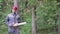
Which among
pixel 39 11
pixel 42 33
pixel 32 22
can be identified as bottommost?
pixel 42 33

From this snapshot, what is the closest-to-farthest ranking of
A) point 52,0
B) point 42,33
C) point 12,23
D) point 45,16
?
1. point 12,23
2. point 52,0
3. point 45,16
4. point 42,33

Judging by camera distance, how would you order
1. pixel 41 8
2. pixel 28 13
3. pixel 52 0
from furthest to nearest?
pixel 28 13, pixel 41 8, pixel 52 0

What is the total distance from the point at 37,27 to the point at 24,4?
3204 mm

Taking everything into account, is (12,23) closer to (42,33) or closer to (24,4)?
(24,4)

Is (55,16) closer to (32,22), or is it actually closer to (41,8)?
(41,8)

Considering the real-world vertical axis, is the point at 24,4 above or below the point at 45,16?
above

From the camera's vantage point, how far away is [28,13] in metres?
15.1

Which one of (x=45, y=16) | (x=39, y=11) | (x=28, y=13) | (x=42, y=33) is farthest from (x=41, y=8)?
(x=42, y=33)

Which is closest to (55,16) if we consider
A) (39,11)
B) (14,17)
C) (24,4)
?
(39,11)

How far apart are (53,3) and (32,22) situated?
4443mm

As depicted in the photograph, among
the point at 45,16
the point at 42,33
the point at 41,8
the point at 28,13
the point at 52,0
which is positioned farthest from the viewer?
the point at 42,33

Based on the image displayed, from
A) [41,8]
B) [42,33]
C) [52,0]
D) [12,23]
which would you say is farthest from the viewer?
[42,33]

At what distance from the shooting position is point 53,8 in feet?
38.9

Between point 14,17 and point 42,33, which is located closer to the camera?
point 14,17
